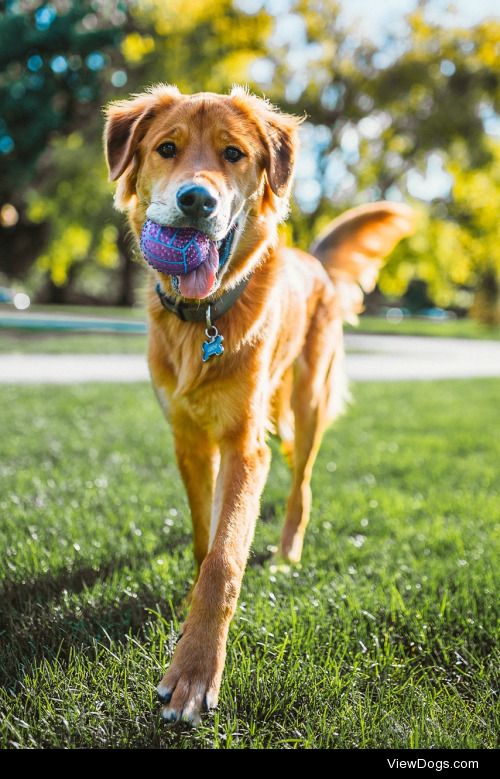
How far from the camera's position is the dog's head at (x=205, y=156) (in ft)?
9.28

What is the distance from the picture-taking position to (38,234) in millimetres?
26625

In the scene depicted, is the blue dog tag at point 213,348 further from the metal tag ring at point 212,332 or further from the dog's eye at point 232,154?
the dog's eye at point 232,154

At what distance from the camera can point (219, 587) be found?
2451 millimetres

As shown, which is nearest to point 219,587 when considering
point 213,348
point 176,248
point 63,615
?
point 63,615

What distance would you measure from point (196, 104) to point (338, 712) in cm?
245

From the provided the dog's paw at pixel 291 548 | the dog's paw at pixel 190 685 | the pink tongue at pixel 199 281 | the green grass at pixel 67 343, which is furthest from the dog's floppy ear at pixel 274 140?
the green grass at pixel 67 343

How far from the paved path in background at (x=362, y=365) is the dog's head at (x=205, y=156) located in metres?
7.31

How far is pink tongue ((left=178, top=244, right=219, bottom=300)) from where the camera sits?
2.78 metres

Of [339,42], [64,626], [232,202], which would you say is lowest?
[64,626]

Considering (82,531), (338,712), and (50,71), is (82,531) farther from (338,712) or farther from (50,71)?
(50,71)

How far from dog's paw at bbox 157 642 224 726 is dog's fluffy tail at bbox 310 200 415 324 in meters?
3.38

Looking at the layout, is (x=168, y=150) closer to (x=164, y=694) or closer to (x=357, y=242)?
(x=164, y=694)

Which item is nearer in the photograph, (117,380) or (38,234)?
(117,380)

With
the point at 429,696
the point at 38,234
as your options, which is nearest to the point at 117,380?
the point at 429,696
